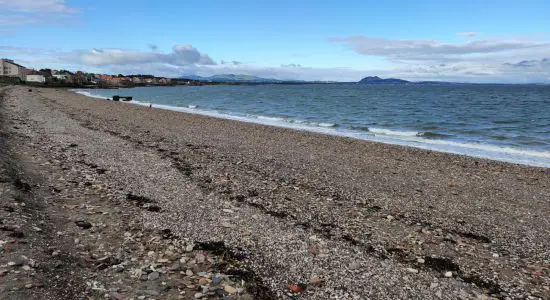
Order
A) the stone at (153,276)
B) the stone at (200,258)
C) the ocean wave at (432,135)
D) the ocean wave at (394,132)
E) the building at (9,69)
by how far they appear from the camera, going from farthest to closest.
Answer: the building at (9,69)
the ocean wave at (394,132)
the ocean wave at (432,135)
the stone at (200,258)
the stone at (153,276)

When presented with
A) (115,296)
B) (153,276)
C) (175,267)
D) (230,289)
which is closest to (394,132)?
(175,267)

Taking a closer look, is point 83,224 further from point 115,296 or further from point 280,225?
point 280,225

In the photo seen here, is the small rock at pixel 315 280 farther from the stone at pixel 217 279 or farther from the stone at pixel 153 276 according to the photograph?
the stone at pixel 153 276

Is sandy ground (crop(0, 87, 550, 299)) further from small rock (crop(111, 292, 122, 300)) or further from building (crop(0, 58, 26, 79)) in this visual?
building (crop(0, 58, 26, 79))

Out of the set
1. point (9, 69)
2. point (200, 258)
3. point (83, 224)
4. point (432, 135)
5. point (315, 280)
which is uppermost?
point (9, 69)

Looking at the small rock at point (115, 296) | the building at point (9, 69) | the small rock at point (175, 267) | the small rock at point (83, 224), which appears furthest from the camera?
the building at point (9, 69)

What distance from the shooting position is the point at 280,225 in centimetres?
855

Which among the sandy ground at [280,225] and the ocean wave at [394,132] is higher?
the sandy ground at [280,225]

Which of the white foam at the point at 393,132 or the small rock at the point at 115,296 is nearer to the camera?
the small rock at the point at 115,296

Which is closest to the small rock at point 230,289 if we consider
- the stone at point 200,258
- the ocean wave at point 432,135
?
the stone at point 200,258

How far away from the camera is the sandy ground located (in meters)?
6.04

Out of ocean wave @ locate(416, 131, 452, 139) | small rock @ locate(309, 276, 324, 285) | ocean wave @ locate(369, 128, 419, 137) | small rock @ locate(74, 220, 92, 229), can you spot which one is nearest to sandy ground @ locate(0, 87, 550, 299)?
small rock @ locate(309, 276, 324, 285)

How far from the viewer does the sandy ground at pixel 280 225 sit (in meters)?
6.04

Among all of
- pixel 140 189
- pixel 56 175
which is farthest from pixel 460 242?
pixel 56 175
